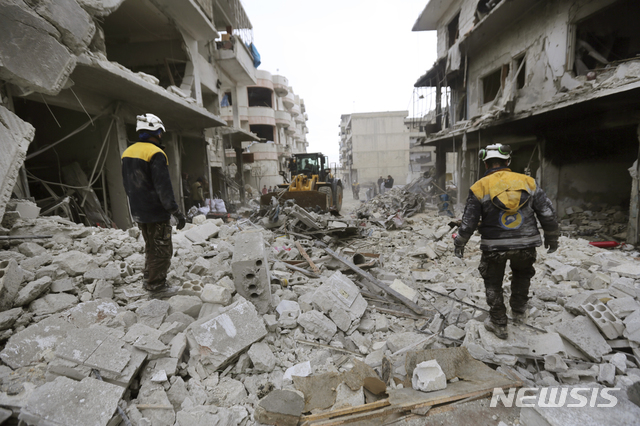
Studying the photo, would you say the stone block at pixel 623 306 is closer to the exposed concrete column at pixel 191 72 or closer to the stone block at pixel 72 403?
the stone block at pixel 72 403

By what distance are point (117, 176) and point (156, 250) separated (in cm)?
484

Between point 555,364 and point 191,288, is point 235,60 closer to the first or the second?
point 191,288

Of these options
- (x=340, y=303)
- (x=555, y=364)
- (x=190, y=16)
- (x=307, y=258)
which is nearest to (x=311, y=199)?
(x=307, y=258)

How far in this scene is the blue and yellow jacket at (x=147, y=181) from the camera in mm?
3111

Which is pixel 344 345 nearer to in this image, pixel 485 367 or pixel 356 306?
pixel 356 306

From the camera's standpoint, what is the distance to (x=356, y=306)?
3.62 meters

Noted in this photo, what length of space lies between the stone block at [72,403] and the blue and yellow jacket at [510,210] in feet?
10.9

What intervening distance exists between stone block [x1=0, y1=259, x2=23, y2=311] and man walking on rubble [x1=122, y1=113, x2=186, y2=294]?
3.40 ft

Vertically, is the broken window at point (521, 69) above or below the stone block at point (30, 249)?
above

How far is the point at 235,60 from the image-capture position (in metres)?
12.2

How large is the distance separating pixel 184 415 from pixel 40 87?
455 cm

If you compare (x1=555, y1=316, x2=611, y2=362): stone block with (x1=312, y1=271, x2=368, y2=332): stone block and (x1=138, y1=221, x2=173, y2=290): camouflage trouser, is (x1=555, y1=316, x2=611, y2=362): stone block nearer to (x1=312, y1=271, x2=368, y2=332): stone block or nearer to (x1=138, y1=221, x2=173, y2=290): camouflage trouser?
(x1=312, y1=271, x2=368, y2=332): stone block

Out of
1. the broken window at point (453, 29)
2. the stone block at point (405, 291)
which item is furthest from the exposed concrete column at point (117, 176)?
the broken window at point (453, 29)

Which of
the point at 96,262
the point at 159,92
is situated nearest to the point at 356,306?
the point at 96,262
